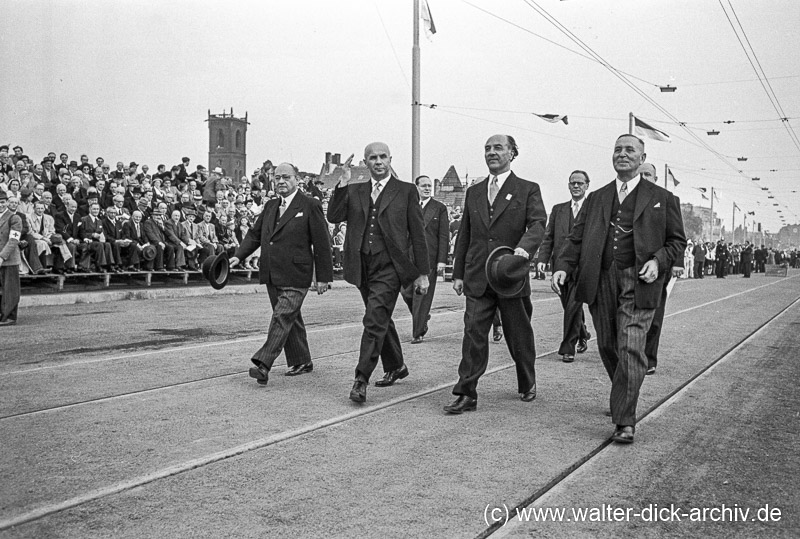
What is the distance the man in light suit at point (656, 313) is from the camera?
626cm

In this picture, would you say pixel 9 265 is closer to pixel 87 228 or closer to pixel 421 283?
pixel 87 228

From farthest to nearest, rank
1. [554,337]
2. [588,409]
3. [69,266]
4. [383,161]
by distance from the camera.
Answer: [69,266] → [554,337] → [383,161] → [588,409]

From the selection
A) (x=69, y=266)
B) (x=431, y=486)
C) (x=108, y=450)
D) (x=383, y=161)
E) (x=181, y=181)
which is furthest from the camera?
(x=181, y=181)

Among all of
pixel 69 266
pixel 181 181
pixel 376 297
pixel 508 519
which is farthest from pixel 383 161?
pixel 181 181

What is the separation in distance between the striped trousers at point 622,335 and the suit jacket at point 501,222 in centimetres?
76

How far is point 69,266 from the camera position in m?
16.1

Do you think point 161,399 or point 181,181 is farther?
point 181,181

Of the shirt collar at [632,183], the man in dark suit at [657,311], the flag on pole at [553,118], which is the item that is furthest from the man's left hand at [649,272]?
the flag on pole at [553,118]

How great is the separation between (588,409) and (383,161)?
2.69 meters

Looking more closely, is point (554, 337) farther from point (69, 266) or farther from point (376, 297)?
point (69, 266)

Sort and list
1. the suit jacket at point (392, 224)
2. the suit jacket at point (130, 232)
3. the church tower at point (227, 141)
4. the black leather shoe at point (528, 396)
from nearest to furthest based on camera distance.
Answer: the black leather shoe at point (528, 396), the suit jacket at point (392, 224), the suit jacket at point (130, 232), the church tower at point (227, 141)

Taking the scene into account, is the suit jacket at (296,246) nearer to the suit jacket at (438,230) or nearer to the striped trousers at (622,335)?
the striped trousers at (622,335)

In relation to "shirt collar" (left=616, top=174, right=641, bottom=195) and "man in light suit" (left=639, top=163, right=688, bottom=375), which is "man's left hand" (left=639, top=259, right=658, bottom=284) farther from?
"shirt collar" (left=616, top=174, right=641, bottom=195)

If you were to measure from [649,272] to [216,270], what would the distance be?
14.0 feet
